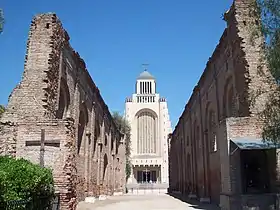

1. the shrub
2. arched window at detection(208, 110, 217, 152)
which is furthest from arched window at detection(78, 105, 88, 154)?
the shrub

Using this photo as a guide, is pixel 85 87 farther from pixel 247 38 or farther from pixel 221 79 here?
pixel 247 38

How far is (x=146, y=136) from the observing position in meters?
91.5

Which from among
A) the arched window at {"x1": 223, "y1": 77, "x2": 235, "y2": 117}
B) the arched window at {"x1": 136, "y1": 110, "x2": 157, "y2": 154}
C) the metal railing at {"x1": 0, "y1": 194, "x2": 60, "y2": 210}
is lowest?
the metal railing at {"x1": 0, "y1": 194, "x2": 60, "y2": 210}

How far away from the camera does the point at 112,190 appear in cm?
4034

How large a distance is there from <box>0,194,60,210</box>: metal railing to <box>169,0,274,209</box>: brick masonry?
21.1ft

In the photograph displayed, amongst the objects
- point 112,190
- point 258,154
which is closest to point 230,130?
point 258,154

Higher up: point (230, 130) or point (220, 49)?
point (220, 49)

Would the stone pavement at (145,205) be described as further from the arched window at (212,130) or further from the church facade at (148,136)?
the church facade at (148,136)

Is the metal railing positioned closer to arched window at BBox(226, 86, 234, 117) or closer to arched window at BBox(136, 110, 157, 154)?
arched window at BBox(226, 86, 234, 117)

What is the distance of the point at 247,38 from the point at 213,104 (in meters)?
7.63

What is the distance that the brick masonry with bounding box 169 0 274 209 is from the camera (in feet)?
44.7

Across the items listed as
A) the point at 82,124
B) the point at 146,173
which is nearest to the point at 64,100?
the point at 82,124

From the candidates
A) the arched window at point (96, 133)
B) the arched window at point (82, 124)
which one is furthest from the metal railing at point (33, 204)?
the arched window at point (96, 133)

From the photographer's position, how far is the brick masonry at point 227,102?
13617mm
